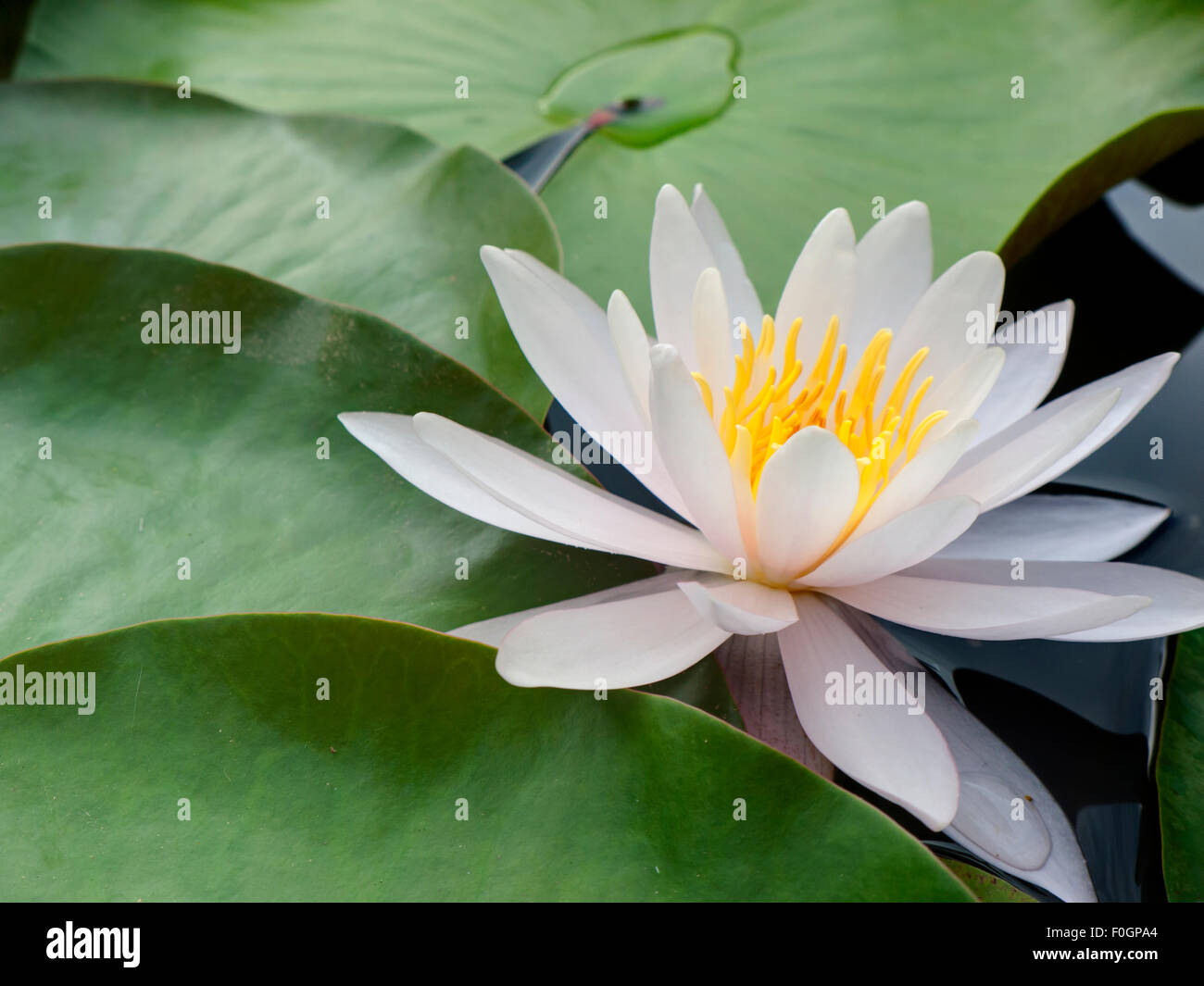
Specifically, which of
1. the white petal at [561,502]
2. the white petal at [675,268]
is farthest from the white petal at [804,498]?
the white petal at [675,268]

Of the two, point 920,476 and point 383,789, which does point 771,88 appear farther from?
point 383,789

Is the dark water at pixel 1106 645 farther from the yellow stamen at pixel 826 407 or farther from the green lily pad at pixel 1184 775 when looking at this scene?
the yellow stamen at pixel 826 407

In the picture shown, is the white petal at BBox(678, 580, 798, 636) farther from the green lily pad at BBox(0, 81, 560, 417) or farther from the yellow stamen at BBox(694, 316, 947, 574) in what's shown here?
the green lily pad at BBox(0, 81, 560, 417)

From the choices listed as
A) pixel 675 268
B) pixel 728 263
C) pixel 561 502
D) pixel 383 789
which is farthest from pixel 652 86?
pixel 383 789

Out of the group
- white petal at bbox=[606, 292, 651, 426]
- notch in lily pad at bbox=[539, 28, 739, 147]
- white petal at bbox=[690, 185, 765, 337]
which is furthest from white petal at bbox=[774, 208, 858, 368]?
notch in lily pad at bbox=[539, 28, 739, 147]

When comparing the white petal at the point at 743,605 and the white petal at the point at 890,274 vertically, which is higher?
the white petal at the point at 890,274
